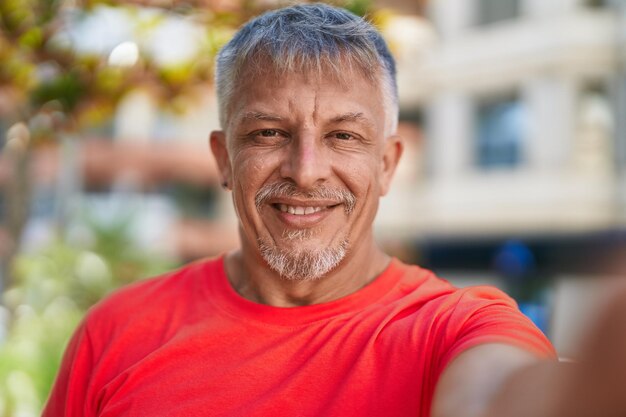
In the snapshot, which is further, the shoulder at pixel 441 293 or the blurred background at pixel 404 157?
the blurred background at pixel 404 157

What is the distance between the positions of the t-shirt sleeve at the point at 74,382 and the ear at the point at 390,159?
2.73 ft

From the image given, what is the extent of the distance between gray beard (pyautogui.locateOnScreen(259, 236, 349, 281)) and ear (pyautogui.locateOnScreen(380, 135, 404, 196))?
9.4 inches

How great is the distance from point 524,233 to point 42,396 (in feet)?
42.6

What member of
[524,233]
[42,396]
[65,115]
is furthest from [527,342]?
[524,233]

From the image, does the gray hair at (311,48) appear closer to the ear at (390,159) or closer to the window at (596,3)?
the ear at (390,159)

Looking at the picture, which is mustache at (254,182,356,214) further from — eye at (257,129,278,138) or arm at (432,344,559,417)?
arm at (432,344,559,417)

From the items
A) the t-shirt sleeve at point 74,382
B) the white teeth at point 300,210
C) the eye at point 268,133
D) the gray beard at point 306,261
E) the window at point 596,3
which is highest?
the window at point 596,3

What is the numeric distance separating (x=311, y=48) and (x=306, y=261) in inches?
19.2

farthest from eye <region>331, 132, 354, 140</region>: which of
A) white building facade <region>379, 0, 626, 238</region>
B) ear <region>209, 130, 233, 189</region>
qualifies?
white building facade <region>379, 0, 626, 238</region>

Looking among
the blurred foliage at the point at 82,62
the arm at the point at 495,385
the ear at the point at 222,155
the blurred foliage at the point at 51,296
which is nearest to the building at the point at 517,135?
the blurred foliage at the point at 51,296

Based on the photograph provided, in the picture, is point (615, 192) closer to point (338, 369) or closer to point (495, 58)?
point (495, 58)

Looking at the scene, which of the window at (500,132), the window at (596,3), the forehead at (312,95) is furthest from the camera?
the window at (500,132)

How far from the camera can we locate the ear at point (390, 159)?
2.23 meters

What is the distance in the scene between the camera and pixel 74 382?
7.05 feet
